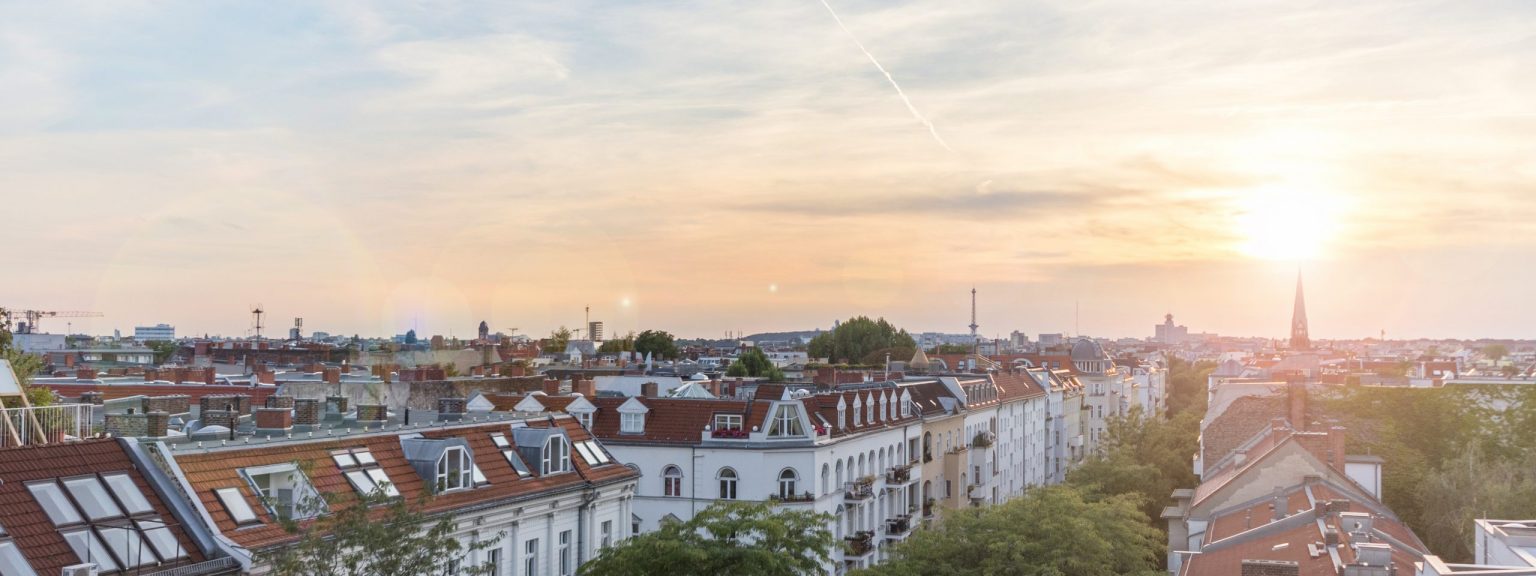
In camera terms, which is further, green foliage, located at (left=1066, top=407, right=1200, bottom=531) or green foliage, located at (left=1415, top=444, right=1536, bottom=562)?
green foliage, located at (left=1066, top=407, right=1200, bottom=531)

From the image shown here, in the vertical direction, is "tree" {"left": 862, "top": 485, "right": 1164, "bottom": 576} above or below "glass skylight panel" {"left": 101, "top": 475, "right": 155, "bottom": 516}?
below

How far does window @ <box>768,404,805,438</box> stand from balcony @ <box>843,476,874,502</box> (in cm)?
516

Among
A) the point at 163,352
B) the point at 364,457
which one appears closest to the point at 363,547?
the point at 364,457

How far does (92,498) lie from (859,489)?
3862cm

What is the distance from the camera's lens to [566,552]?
3903 cm

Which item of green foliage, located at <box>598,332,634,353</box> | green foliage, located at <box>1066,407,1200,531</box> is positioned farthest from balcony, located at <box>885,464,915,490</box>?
green foliage, located at <box>598,332,634,353</box>

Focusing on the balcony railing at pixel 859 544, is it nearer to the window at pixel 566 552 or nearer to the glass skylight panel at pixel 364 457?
the window at pixel 566 552

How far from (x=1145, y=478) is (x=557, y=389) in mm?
31475

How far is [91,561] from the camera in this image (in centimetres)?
2409

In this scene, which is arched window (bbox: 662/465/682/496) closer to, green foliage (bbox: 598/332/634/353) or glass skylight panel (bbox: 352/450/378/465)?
glass skylight panel (bbox: 352/450/378/465)

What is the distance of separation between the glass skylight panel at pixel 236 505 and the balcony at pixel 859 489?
3386 cm

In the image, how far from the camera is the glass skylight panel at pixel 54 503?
80.4 ft

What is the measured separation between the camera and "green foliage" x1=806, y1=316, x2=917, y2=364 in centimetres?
16200

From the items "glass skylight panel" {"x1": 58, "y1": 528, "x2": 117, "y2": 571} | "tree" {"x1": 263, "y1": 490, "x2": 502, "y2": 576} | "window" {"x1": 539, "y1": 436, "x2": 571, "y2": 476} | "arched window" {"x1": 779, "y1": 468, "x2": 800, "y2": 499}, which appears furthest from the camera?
"arched window" {"x1": 779, "y1": 468, "x2": 800, "y2": 499}
